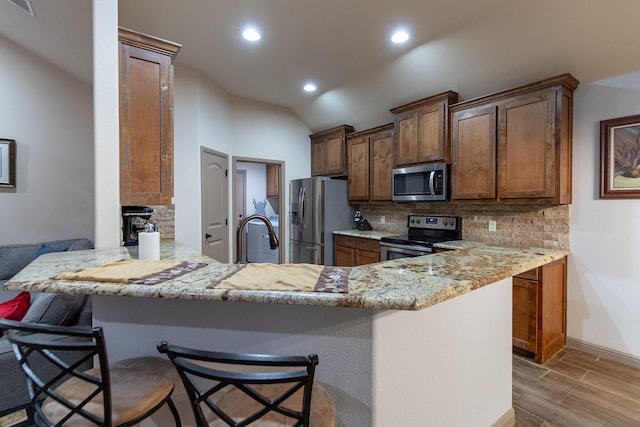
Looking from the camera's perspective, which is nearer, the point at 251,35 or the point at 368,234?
the point at 251,35

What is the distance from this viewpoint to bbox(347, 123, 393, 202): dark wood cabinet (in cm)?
404

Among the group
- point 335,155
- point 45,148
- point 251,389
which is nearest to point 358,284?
point 251,389

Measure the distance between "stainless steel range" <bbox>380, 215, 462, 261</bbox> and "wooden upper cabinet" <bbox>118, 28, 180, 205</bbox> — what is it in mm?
2433

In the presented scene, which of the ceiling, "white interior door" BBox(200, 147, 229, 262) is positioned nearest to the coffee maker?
the ceiling

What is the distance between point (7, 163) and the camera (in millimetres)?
3381

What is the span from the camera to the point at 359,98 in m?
4.08

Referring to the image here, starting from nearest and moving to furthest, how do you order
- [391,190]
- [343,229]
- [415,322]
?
[415,322] → [391,190] → [343,229]

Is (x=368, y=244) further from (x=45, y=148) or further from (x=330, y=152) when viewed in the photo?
(x=45, y=148)

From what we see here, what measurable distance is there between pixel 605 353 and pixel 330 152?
12.9 feet

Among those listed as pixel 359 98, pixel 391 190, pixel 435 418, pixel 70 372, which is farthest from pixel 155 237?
pixel 359 98

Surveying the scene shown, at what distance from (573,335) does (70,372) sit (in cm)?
370

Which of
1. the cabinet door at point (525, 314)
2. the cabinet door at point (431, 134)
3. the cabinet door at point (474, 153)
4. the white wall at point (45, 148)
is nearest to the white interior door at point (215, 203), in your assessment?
the white wall at point (45, 148)

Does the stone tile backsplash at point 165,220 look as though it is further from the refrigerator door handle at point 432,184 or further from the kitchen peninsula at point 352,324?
the refrigerator door handle at point 432,184

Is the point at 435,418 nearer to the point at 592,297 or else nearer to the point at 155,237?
the point at 155,237
